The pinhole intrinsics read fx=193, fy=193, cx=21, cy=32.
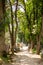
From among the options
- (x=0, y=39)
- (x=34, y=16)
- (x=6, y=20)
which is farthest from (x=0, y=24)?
(x=34, y=16)

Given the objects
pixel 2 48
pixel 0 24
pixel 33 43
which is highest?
pixel 0 24

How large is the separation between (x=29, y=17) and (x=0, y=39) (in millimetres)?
12667

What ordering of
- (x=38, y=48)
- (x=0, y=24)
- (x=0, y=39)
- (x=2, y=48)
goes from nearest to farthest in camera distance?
1. (x=0, y=24)
2. (x=0, y=39)
3. (x=2, y=48)
4. (x=38, y=48)

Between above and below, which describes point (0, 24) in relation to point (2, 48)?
above

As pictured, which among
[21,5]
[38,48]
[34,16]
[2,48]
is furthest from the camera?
[21,5]

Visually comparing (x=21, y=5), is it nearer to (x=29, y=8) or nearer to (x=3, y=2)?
(x=29, y=8)

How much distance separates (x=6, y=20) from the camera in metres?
12.1

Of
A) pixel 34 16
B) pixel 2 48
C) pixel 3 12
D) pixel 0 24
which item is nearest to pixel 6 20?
pixel 0 24

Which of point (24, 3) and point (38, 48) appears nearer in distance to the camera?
point (38, 48)

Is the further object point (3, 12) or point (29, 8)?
point (29, 8)

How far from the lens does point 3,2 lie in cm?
1342

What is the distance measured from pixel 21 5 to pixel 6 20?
1400cm

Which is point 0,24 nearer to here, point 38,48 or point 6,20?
point 6,20

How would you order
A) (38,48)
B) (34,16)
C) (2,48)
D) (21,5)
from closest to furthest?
(2,48)
(38,48)
(34,16)
(21,5)
